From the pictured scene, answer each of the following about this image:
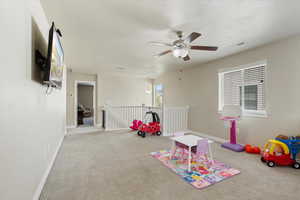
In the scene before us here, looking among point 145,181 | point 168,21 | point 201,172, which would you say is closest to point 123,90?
point 168,21

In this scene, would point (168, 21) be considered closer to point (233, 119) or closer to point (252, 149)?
point (233, 119)

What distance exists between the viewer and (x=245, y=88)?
3.50 meters

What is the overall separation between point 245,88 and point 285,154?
1717 mm

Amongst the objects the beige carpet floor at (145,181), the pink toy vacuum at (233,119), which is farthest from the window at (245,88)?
the beige carpet floor at (145,181)

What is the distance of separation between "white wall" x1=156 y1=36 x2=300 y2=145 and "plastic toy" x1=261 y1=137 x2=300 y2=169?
37 centimetres

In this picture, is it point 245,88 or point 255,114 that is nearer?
point 255,114

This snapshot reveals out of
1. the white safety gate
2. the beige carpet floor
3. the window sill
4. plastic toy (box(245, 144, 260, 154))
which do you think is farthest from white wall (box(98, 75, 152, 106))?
plastic toy (box(245, 144, 260, 154))

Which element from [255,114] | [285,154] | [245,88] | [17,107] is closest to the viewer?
[17,107]

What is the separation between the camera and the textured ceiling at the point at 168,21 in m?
1.77

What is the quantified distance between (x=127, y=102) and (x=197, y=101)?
3827 millimetres

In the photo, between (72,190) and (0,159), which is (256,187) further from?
(0,159)

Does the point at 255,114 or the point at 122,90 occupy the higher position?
the point at 122,90

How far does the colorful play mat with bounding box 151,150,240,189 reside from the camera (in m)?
1.99

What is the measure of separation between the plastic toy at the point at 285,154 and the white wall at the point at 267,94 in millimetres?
374
